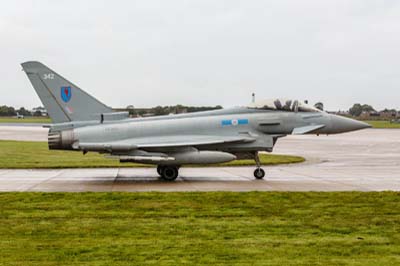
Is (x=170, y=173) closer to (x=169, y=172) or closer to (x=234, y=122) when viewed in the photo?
(x=169, y=172)

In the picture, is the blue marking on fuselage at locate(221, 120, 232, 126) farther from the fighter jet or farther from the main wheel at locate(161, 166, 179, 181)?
the main wheel at locate(161, 166, 179, 181)

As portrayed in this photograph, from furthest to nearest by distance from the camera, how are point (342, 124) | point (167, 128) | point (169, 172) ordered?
1. point (342, 124)
2. point (169, 172)
3. point (167, 128)

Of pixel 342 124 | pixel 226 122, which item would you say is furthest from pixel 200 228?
pixel 342 124

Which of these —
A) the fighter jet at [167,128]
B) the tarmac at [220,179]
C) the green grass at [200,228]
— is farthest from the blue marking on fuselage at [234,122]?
the green grass at [200,228]

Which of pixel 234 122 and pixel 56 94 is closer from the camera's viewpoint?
pixel 56 94

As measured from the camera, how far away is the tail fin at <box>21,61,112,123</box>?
60.1 feet

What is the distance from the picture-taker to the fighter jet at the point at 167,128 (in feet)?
58.7

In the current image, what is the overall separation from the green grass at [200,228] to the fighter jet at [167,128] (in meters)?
4.04

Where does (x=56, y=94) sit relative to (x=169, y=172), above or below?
above

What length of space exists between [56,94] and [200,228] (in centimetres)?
990

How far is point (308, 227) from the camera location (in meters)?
9.98

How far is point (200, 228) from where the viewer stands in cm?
991

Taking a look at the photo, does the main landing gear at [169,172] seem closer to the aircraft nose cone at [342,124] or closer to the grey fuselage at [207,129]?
the grey fuselage at [207,129]

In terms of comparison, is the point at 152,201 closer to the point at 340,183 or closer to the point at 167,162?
the point at 167,162
